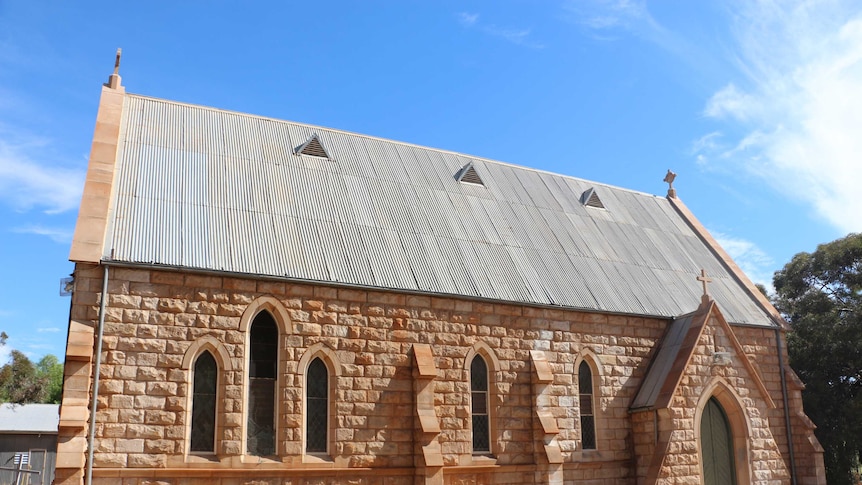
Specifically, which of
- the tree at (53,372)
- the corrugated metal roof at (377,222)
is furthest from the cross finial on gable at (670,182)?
the tree at (53,372)

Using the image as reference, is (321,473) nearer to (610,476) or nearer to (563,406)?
(563,406)

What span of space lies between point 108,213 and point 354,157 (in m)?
7.20

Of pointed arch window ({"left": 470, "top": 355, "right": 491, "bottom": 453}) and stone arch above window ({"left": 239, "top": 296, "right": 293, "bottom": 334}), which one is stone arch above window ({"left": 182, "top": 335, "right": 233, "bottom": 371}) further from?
pointed arch window ({"left": 470, "top": 355, "right": 491, "bottom": 453})

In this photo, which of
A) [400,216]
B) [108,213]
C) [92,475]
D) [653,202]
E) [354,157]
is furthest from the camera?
[653,202]

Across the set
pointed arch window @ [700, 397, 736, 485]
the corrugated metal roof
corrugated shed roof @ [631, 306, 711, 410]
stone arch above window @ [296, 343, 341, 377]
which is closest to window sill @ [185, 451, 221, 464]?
stone arch above window @ [296, 343, 341, 377]

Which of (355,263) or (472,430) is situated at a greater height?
(355,263)

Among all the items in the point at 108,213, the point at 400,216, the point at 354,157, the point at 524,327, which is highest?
the point at 354,157

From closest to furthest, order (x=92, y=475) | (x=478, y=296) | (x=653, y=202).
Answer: (x=92, y=475), (x=478, y=296), (x=653, y=202)

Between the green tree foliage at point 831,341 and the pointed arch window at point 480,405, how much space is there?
1431 cm

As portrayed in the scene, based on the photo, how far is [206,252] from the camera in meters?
15.2

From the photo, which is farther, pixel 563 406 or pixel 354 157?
pixel 354 157

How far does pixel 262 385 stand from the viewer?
49.9ft

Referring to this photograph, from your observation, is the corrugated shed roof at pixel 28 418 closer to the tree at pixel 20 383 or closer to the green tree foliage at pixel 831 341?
the tree at pixel 20 383

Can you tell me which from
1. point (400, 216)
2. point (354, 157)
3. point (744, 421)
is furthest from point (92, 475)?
point (744, 421)
